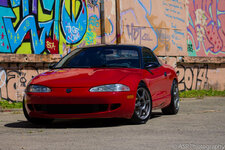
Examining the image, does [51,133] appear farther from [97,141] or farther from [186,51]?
[186,51]

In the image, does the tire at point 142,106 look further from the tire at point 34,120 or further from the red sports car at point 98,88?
the tire at point 34,120

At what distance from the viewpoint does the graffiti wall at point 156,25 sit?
1712 centimetres

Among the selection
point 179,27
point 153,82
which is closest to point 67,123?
point 153,82

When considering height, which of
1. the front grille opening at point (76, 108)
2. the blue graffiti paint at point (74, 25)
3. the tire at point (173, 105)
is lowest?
the tire at point (173, 105)

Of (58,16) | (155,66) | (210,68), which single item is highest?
(58,16)

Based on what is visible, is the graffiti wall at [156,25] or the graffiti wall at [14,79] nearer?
the graffiti wall at [14,79]

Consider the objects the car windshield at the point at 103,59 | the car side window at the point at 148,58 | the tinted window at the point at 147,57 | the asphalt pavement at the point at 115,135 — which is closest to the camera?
Result: the asphalt pavement at the point at 115,135

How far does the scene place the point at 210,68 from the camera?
63.5 ft

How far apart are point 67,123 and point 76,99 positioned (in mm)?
1175

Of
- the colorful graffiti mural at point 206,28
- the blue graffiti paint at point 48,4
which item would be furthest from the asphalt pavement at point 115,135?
the colorful graffiti mural at point 206,28

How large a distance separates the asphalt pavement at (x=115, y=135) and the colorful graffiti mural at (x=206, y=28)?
11.6 meters

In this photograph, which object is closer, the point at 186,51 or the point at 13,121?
the point at 13,121

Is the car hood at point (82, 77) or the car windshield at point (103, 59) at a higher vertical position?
the car windshield at point (103, 59)

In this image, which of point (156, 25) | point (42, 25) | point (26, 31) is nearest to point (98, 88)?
point (26, 31)
